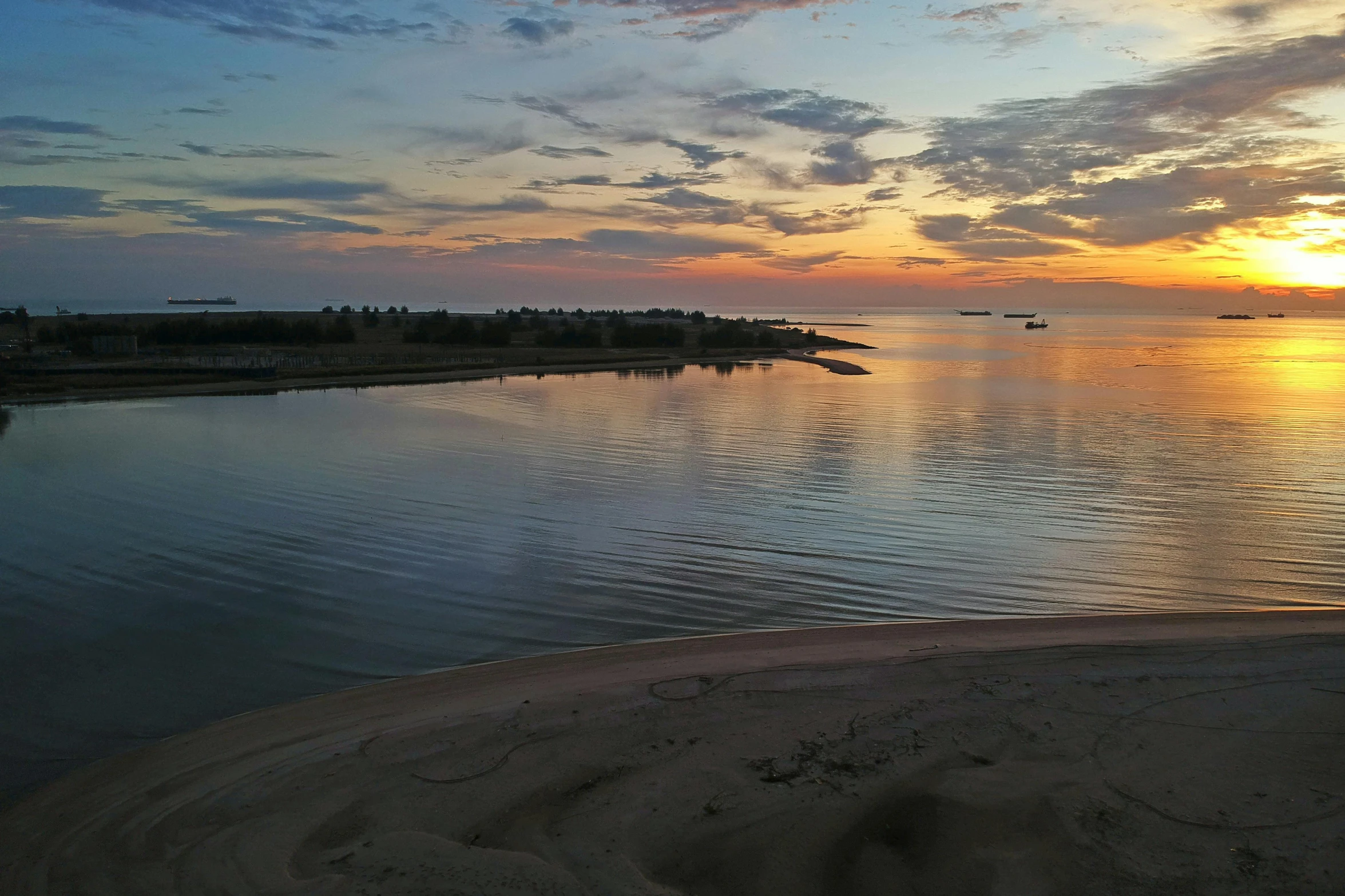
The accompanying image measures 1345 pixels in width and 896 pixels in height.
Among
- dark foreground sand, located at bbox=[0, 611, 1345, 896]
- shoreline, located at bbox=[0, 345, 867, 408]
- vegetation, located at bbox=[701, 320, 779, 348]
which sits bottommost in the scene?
dark foreground sand, located at bbox=[0, 611, 1345, 896]

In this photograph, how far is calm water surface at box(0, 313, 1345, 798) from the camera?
361 inches

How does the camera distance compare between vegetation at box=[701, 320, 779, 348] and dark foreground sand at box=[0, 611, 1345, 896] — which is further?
vegetation at box=[701, 320, 779, 348]

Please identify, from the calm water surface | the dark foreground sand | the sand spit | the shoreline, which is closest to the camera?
the dark foreground sand

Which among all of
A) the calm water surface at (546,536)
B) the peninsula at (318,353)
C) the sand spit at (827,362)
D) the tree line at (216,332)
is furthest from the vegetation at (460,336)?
the calm water surface at (546,536)

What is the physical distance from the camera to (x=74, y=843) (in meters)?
5.60

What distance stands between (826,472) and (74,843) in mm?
16274

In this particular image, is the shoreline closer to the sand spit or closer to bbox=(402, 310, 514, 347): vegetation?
the sand spit

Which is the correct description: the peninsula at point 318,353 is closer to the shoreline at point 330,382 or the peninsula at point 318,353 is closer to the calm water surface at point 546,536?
the shoreline at point 330,382

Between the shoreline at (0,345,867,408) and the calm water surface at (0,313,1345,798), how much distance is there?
4.42 meters

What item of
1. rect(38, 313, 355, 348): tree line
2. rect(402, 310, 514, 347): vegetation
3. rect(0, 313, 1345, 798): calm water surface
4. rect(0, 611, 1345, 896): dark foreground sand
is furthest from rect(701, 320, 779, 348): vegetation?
rect(0, 611, 1345, 896): dark foreground sand

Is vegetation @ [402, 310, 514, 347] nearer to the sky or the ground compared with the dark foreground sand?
nearer to the sky

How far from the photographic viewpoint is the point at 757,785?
5.88 m

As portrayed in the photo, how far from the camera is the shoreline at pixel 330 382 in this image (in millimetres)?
34125

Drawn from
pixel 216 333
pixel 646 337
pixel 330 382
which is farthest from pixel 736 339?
pixel 330 382
